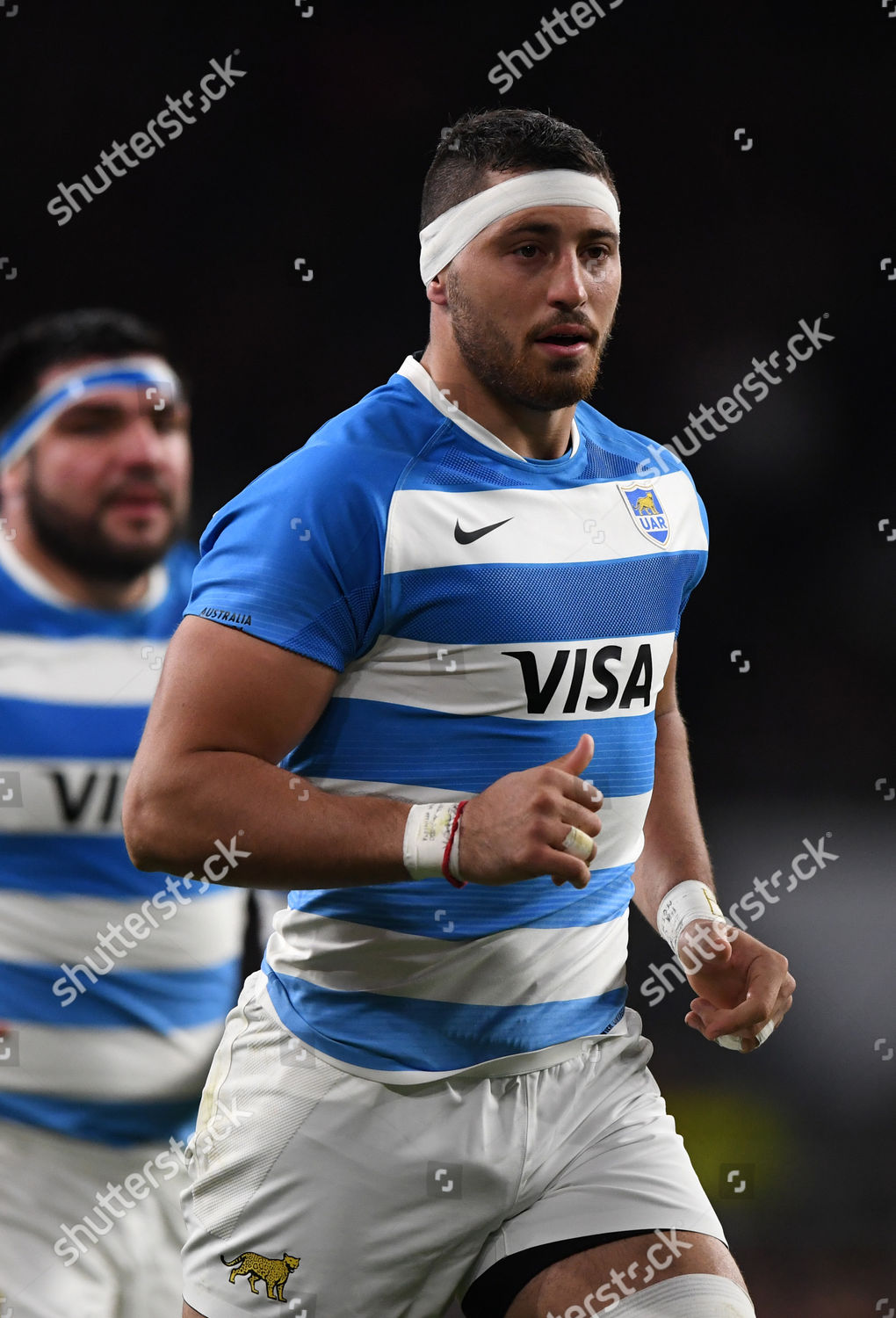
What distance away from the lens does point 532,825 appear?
125cm

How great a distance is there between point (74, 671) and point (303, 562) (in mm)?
1055

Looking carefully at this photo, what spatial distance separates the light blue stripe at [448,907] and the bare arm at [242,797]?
0.45ft

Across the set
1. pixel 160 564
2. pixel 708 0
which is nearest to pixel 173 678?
pixel 160 564

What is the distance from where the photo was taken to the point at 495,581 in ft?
4.99

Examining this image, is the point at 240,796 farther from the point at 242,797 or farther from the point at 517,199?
the point at 517,199

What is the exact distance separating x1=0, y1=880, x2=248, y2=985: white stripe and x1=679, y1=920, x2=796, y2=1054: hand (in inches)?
41.0

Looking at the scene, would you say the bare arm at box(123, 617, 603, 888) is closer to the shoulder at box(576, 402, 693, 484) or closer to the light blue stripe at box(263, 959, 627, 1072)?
the light blue stripe at box(263, 959, 627, 1072)

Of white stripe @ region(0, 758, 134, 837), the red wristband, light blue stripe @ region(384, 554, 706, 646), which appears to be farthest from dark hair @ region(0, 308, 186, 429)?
the red wristband

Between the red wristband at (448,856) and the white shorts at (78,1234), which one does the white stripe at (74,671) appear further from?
the red wristband at (448,856)

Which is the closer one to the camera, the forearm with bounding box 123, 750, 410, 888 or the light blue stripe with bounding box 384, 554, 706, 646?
the forearm with bounding box 123, 750, 410, 888

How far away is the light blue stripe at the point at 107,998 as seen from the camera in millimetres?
2348

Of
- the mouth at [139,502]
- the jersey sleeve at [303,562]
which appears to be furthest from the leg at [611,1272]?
the mouth at [139,502]

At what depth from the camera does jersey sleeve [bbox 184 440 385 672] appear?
141 cm

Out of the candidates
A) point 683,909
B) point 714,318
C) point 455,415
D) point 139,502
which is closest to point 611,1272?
point 683,909
